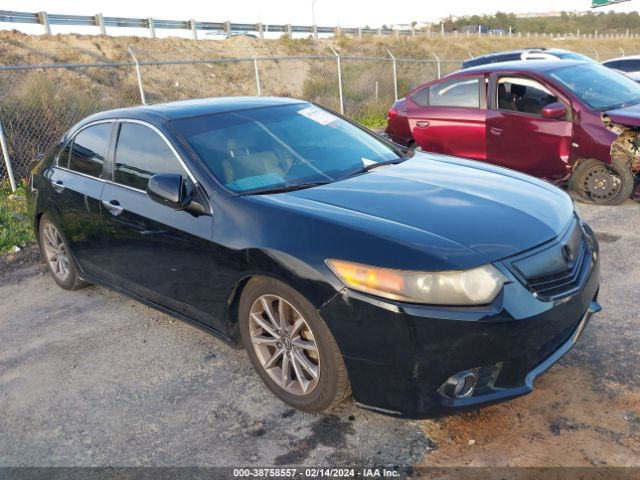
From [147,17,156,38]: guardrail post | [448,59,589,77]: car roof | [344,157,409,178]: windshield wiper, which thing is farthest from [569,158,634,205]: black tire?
[147,17,156,38]: guardrail post

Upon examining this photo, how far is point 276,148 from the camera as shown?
3.73 metres

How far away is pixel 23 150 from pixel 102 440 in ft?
29.4

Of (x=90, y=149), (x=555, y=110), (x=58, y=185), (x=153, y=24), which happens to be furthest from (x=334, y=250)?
(x=153, y=24)

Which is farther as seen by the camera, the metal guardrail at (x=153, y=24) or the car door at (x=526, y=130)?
the metal guardrail at (x=153, y=24)

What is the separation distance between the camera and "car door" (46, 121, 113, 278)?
4.27 m

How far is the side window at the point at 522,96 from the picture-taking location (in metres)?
6.84

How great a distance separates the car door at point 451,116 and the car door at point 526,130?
17 cm

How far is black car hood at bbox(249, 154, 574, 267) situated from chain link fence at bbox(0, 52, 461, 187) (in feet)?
23.4

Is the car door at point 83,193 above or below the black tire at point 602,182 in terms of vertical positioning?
above

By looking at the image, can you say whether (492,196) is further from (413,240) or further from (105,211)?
(105,211)

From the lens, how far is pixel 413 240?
2637 mm

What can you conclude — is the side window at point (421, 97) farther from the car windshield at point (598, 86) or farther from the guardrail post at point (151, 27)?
the guardrail post at point (151, 27)

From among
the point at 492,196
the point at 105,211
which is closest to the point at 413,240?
the point at 492,196

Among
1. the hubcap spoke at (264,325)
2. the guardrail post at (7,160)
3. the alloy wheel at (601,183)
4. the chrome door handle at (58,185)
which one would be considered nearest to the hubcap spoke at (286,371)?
the hubcap spoke at (264,325)
